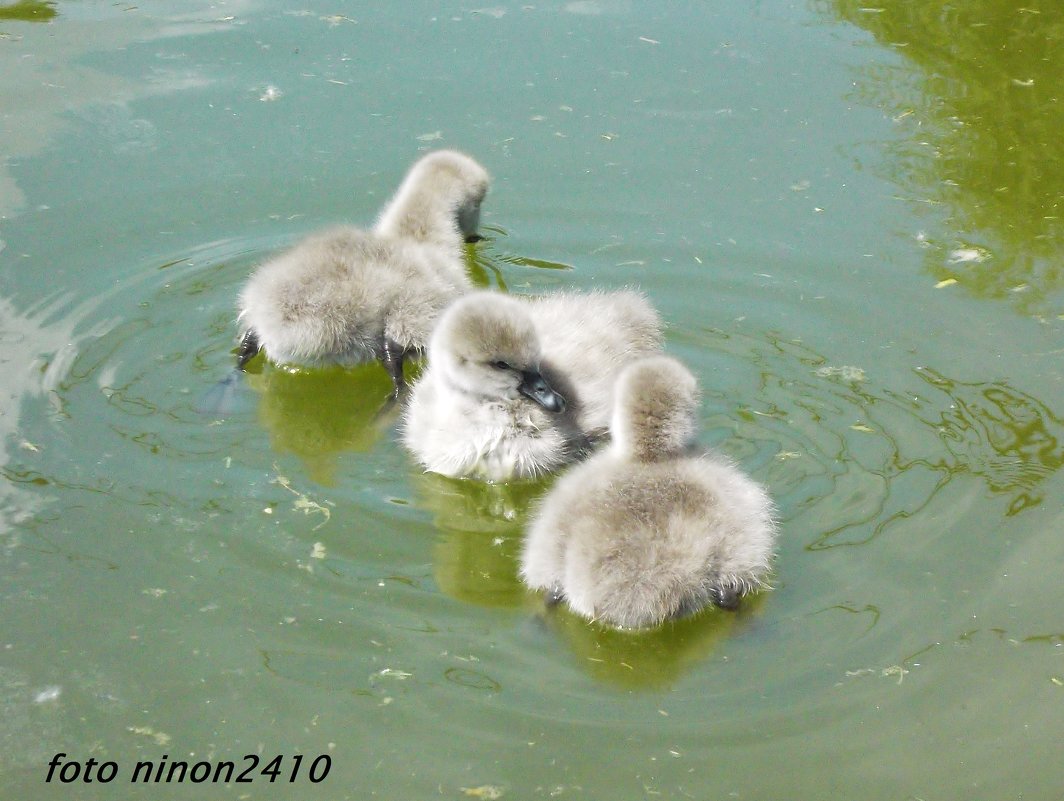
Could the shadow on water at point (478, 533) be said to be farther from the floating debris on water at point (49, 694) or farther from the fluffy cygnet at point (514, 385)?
the floating debris on water at point (49, 694)

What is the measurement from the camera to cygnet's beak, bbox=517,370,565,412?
473 cm

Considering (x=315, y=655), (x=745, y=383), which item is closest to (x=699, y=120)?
(x=745, y=383)

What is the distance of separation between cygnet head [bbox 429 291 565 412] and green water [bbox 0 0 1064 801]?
0.37 m

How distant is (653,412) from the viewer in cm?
429

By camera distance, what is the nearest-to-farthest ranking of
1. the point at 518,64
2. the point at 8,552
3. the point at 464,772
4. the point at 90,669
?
the point at 464,772 < the point at 90,669 < the point at 8,552 < the point at 518,64

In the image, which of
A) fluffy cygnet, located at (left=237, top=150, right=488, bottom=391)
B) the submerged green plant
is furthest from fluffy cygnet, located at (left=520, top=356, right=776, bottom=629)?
the submerged green plant

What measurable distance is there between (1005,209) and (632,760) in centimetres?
393

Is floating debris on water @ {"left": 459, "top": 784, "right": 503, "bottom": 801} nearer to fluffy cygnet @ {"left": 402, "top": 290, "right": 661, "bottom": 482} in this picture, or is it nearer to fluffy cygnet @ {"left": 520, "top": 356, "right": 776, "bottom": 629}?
fluffy cygnet @ {"left": 520, "top": 356, "right": 776, "bottom": 629}

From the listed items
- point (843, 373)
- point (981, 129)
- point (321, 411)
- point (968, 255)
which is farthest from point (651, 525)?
point (981, 129)

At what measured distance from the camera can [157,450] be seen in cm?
488

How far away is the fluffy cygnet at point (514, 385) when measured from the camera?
4734mm

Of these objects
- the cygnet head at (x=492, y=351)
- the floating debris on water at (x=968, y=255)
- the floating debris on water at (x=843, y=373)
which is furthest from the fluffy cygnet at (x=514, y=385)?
the floating debris on water at (x=968, y=255)

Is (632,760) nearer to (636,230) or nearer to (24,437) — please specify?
(24,437)

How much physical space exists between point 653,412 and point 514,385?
0.66 metres
